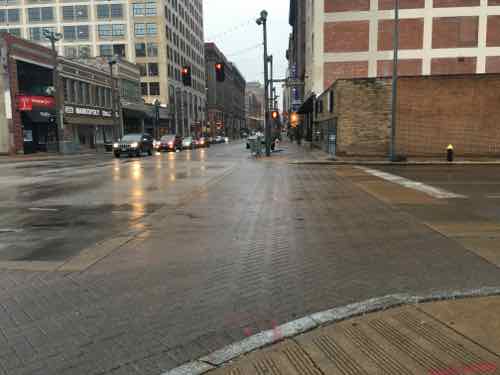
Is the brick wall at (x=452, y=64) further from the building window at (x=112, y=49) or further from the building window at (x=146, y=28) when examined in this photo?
the building window at (x=112, y=49)

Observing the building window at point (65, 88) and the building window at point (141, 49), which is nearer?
the building window at point (65, 88)

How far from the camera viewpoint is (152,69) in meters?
76.8

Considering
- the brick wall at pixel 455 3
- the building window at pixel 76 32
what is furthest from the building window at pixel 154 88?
the brick wall at pixel 455 3

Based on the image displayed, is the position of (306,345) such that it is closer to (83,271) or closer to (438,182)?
(83,271)

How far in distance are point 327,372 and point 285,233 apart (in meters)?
4.35


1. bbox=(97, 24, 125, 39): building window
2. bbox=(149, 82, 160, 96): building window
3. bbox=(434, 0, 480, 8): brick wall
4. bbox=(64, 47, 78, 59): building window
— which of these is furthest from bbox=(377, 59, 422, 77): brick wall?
bbox=(64, 47, 78, 59): building window

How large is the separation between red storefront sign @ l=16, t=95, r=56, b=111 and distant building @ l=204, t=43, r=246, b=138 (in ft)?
193

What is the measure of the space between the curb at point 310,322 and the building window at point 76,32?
8277 cm

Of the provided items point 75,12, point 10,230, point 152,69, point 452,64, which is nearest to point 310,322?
point 10,230

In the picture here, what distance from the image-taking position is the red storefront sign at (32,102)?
36875 millimetres

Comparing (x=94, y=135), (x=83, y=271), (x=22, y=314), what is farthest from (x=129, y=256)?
(x=94, y=135)

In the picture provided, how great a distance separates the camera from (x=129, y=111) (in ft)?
198

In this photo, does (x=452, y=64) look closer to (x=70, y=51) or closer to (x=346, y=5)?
(x=346, y=5)

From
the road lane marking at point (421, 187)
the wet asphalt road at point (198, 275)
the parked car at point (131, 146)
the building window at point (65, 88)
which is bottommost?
the wet asphalt road at point (198, 275)
